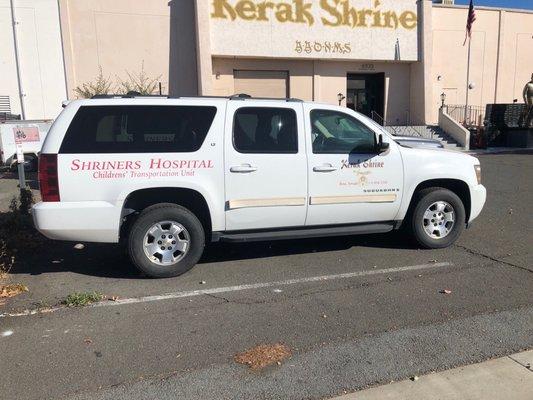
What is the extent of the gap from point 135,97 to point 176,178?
1.01 m

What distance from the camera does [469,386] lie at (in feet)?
10.6

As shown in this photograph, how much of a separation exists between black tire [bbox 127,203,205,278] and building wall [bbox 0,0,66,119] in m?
19.2

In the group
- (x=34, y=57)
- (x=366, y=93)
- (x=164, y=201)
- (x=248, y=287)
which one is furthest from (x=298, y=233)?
(x=366, y=93)

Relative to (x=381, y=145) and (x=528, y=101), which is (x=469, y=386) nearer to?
(x=381, y=145)

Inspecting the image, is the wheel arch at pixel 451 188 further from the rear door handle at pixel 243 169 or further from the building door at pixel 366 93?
the building door at pixel 366 93

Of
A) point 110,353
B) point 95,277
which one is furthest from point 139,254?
point 110,353

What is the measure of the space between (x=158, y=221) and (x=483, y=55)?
29.2 m

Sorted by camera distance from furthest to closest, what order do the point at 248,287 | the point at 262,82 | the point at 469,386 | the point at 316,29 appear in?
1. the point at 262,82
2. the point at 316,29
3. the point at 248,287
4. the point at 469,386

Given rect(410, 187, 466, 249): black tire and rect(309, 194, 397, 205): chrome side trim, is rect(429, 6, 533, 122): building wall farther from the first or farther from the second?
rect(309, 194, 397, 205): chrome side trim

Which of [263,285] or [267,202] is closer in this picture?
[263,285]

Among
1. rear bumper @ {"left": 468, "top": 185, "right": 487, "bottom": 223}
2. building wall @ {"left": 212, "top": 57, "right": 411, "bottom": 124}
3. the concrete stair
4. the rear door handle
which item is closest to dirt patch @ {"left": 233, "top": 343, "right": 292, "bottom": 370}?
the rear door handle

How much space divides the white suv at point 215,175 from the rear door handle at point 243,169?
0.05 feet

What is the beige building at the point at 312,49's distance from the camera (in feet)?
73.6

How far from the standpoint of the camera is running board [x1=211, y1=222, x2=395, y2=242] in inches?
217
